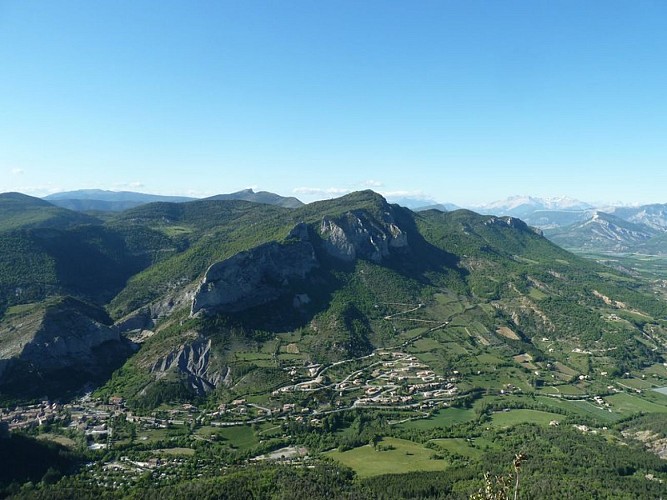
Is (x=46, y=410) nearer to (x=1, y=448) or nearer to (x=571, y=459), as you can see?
(x=1, y=448)

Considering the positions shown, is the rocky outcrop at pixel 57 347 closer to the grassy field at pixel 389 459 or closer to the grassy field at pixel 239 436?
the grassy field at pixel 239 436

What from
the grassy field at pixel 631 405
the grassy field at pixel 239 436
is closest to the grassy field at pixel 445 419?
the grassy field at pixel 239 436

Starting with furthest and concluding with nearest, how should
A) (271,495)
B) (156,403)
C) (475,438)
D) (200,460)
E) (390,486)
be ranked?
(156,403) < (475,438) < (200,460) < (390,486) < (271,495)

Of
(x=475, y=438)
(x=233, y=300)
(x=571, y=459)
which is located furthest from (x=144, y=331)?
(x=571, y=459)

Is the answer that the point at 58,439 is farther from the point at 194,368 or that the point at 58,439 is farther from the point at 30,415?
the point at 194,368

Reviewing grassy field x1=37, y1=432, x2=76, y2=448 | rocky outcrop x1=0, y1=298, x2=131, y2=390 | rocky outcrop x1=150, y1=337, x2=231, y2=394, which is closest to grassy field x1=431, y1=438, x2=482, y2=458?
rocky outcrop x1=150, y1=337, x2=231, y2=394
